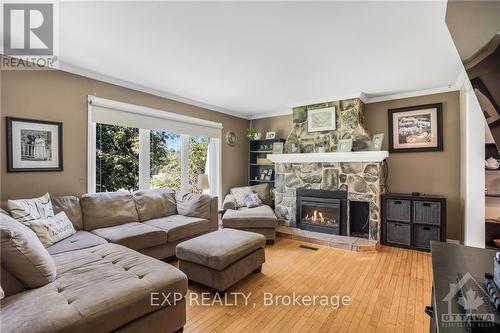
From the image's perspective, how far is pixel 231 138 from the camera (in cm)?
525

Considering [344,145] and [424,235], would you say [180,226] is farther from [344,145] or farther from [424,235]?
[424,235]

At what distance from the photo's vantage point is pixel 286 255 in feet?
10.9

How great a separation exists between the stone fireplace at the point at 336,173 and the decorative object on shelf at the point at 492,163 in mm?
1177

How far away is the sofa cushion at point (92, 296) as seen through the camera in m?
1.19

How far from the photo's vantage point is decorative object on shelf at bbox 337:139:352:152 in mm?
3965

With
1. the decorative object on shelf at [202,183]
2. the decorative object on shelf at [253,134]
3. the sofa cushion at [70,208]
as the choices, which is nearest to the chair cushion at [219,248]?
the sofa cushion at [70,208]

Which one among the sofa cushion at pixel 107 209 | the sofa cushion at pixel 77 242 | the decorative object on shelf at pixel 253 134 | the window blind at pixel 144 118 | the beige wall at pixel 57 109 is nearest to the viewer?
the sofa cushion at pixel 77 242

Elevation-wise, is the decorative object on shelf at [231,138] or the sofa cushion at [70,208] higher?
the decorative object on shelf at [231,138]

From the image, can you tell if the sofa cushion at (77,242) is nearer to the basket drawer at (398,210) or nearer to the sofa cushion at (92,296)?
the sofa cushion at (92,296)

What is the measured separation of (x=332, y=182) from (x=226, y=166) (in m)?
2.24

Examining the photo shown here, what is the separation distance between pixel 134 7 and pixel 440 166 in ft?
14.7

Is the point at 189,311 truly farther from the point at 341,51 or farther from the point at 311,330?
the point at 341,51

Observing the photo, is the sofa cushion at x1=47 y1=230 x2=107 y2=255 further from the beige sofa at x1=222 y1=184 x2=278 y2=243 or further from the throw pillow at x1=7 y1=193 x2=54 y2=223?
the beige sofa at x1=222 y1=184 x2=278 y2=243

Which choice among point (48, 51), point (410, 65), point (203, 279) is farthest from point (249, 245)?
point (48, 51)
